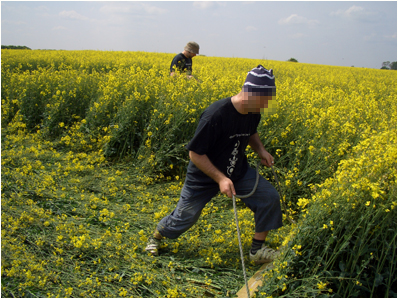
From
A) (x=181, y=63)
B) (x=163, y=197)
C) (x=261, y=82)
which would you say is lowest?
(x=163, y=197)

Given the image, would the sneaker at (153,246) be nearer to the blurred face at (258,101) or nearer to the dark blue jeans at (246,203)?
the dark blue jeans at (246,203)

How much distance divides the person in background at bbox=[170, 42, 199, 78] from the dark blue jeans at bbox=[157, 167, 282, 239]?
4450 mm

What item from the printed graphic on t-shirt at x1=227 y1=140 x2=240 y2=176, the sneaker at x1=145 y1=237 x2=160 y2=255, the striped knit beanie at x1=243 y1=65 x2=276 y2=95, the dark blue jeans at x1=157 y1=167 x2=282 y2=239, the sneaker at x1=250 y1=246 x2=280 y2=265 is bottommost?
the sneaker at x1=145 y1=237 x2=160 y2=255

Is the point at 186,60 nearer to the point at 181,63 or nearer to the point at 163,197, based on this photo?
the point at 181,63

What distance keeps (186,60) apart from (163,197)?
401 centimetres

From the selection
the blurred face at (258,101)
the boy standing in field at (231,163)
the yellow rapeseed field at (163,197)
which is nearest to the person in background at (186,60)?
the yellow rapeseed field at (163,197)

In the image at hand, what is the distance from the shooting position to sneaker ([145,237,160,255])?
2938 millimetres

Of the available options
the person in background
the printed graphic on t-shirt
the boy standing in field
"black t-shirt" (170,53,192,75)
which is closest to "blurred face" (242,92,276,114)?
the boy standing in field

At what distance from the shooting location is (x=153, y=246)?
116 inches

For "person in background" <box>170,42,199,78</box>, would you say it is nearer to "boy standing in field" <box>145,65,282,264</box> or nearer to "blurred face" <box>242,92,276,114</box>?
"boy standing in field" <box>145,65,282,264</box>

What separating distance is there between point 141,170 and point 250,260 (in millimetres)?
2389

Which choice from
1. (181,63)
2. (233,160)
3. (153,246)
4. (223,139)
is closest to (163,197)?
(153,246)

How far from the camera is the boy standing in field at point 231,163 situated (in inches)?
91.9

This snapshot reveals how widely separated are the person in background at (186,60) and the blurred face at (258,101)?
15.1ft
